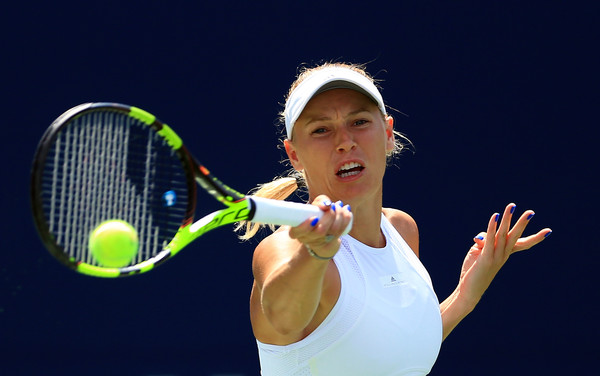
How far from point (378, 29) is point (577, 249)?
182 centimetres

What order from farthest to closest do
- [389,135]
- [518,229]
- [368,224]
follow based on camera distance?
[518,229]
[389,135]
[368,224]

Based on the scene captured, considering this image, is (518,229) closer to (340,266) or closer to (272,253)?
(340,266)

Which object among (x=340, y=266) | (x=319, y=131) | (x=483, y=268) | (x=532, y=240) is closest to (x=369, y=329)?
(x=340, y=266)

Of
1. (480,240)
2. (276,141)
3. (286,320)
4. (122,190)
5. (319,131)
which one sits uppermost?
(276,141)

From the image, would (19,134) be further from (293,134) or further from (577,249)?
(577,249)

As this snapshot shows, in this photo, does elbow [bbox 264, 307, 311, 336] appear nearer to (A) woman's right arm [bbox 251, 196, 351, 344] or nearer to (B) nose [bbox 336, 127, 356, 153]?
(A) woman's right arm [bbox 251, 196, 351, 344]

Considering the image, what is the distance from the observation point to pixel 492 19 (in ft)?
16.6

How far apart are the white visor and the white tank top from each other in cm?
36

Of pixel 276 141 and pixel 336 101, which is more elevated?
pixel 276 141

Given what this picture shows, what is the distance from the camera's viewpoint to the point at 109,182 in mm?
1828

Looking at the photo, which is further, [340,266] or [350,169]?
[350,169]

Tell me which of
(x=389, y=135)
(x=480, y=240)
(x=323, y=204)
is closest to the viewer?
(x=323, y=204)

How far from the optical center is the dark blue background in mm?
4789

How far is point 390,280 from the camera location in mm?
2168
